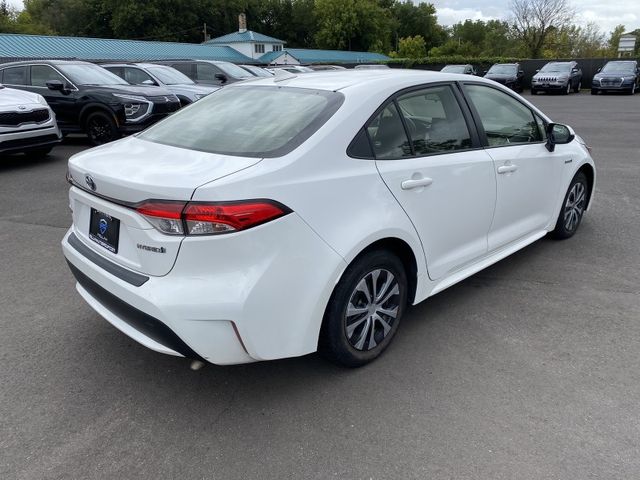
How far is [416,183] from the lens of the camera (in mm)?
3043

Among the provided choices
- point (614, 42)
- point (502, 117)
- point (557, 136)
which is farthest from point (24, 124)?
point (614, 42)

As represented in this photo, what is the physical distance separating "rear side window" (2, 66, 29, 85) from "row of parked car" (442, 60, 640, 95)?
18818 millimetres

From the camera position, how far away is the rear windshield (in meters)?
2.75

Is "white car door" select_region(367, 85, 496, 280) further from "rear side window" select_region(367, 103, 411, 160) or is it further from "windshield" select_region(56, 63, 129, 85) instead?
"windshield" select_region(56, 63, 129, 85)

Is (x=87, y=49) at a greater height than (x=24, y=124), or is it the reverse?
(x=87, y=49)

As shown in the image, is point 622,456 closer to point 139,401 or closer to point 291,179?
point 291,179

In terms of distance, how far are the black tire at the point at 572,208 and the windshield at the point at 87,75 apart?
30.4ft

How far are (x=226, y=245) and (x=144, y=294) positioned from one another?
1.63 ft

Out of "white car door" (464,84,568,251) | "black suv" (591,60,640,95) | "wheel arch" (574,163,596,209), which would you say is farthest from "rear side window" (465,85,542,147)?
"black suv" (591,60,640,95)

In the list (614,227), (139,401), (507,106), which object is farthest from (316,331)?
(614,227)

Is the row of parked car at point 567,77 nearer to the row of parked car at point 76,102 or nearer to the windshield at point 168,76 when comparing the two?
the windshield at point 168,76

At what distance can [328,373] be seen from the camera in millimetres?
3055

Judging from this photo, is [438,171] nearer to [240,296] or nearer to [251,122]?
[251,122]

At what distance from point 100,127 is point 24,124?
6.46 ft
